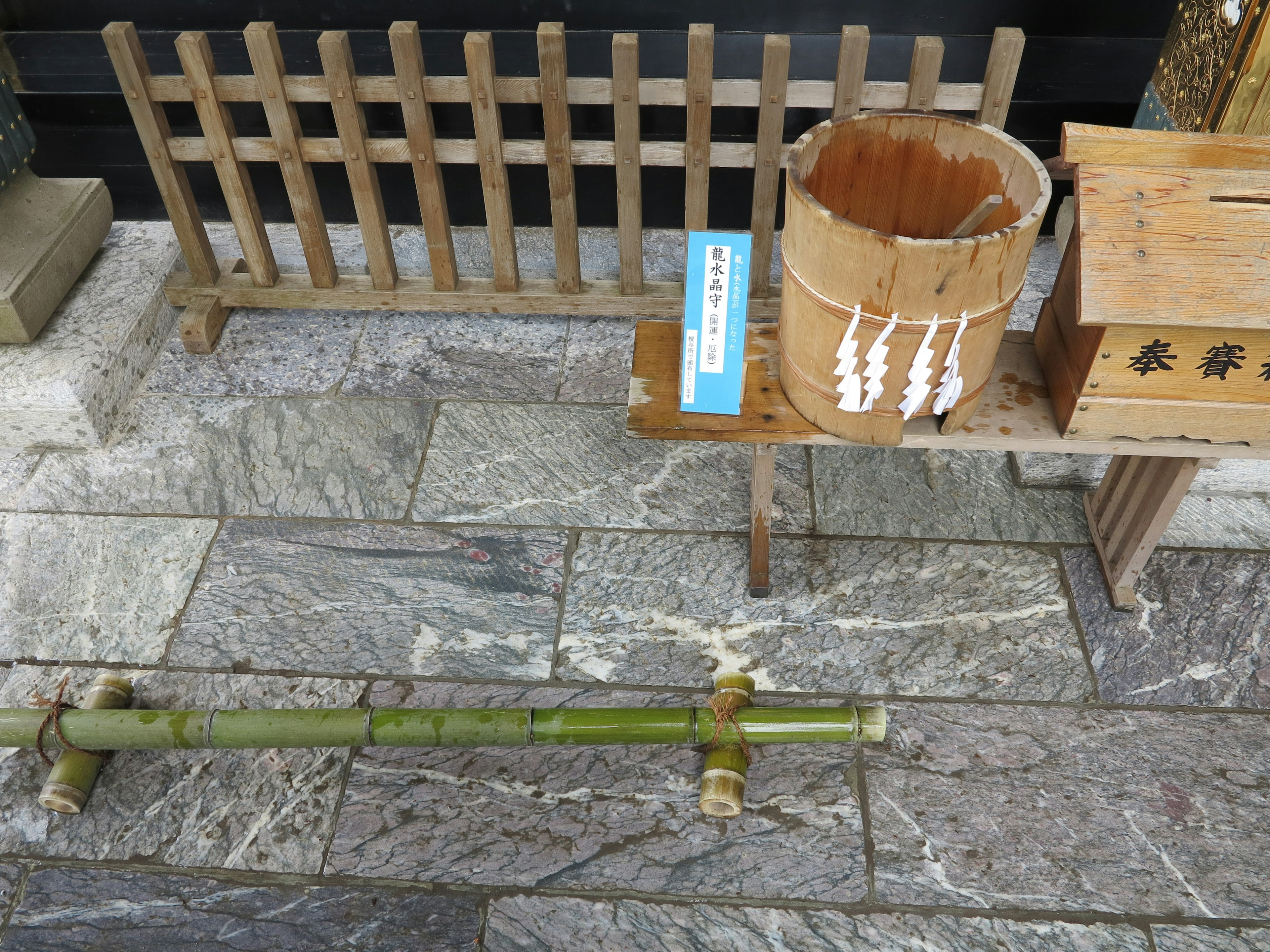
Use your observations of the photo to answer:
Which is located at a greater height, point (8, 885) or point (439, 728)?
point (439, 728)

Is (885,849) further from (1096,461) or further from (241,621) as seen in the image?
(241,621)

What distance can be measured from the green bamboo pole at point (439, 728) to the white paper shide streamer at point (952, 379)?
0.88 meters

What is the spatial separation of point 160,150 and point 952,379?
10.5 ft

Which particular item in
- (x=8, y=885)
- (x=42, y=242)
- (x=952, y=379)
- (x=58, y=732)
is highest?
(x=952, y=379)

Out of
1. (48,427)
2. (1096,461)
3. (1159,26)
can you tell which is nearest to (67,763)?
(48,427)

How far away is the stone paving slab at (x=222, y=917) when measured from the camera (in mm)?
2330

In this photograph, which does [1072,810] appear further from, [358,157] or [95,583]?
[358,157]

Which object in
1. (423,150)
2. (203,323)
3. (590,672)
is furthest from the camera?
(203,323)

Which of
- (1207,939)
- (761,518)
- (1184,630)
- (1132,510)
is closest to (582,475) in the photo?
(761,518)

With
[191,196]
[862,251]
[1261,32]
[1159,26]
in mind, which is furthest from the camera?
[1159,26]

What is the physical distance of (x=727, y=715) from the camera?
253cm

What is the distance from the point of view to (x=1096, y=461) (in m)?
3.27

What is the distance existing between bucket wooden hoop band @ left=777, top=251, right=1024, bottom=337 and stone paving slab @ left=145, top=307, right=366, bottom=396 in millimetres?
2292

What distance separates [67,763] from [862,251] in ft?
8.39
